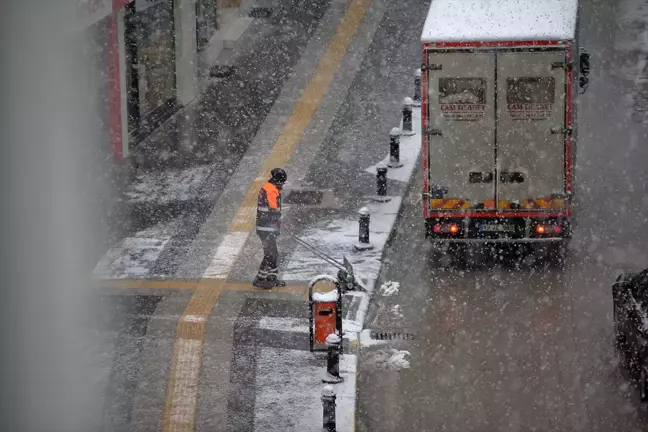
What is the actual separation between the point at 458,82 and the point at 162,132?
8.67 m

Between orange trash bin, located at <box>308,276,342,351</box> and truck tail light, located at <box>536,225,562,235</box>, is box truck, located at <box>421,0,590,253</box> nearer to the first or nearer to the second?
truck tail light, located at <box>536,225,562,235</box>

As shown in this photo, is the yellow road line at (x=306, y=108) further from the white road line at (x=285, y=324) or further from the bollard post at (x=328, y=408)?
the bollard post at (x=328, y=408)

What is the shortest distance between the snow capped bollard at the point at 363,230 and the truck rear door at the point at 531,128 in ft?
6.56

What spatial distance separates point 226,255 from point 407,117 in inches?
267

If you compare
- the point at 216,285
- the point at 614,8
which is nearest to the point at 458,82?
the point at 216,285

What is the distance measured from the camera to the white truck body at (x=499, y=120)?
65.3 feet

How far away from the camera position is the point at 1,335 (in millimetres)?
16281

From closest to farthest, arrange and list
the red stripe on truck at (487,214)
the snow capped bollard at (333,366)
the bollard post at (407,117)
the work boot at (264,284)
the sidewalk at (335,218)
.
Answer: the sidewalk at (335,218), the snow capped bollard at (333,366), the work boot at (264,284), the red stripe on truck at (487,214), the bollard post at (407,117)

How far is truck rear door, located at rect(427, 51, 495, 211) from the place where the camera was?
2006cm

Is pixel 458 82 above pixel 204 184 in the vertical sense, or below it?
above

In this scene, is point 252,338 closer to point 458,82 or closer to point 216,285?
point 216,285

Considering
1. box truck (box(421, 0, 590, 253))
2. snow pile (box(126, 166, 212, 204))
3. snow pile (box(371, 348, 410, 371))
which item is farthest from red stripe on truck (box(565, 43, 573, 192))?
snow pile (box(126, 166, 212, 204))

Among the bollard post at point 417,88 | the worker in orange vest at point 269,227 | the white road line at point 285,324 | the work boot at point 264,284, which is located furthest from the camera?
the bollard post at point 417,88

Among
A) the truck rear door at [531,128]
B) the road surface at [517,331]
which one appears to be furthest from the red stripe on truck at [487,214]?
the road surface at [517,331]
